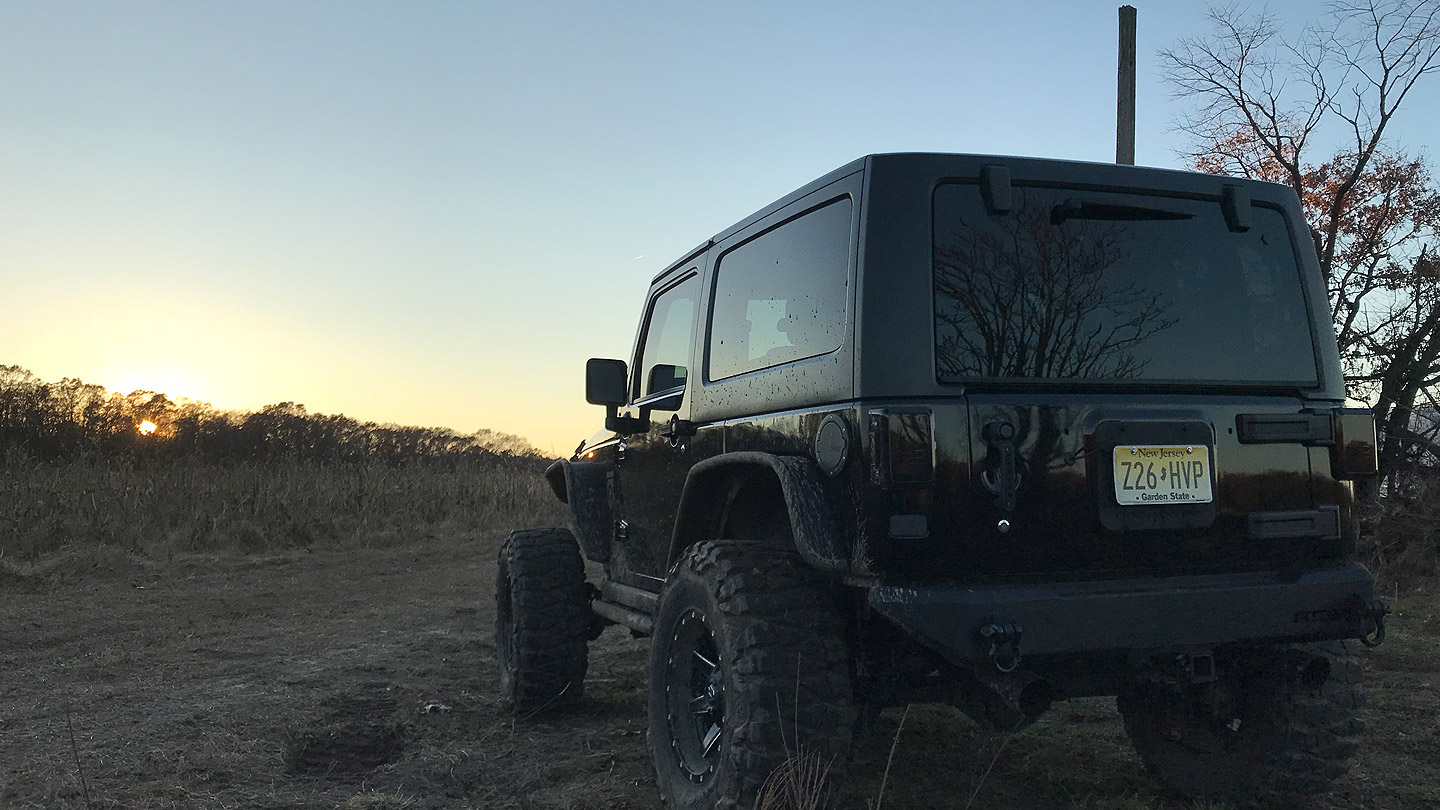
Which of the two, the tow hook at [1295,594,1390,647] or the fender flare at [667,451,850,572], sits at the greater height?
the fender flare at [667,451,850,572]

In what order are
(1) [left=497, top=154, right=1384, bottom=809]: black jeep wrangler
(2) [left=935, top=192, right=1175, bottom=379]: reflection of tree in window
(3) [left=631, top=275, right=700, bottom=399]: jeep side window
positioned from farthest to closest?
(3) [left=631, top=275, right=700, bottom=399]: jeep side window → (2) [left=935, top=192, right=1175, bottom=379]: reflection of tree in window → (1) [left=497, top=154, right=1384, bottom=809]: black jeep wrangler

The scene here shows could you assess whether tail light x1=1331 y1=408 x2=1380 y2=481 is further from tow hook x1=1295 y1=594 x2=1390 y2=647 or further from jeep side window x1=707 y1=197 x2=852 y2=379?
jeep side window x1=707 y1=197 x2=852 y2=379

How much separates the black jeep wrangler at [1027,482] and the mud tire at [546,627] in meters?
1.60

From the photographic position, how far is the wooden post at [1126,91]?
10617 mm

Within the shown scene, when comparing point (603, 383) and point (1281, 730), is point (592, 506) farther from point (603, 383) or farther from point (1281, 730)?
point (1281, 730)

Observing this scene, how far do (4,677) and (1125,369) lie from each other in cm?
625

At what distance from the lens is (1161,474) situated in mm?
2711

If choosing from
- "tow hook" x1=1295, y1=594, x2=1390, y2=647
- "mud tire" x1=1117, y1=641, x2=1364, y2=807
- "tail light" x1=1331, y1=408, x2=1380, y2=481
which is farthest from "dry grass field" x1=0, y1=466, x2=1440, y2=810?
"tail light" x1=1331, y1=408, x2=1380, y2=481

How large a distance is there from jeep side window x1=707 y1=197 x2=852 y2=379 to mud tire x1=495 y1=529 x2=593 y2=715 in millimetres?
1562

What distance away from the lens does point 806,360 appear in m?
2.97

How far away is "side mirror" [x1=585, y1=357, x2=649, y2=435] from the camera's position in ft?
14.8

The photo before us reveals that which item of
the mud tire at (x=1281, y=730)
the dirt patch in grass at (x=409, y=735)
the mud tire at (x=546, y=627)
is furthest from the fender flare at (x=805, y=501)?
the mud tire at (x=546, y=627)

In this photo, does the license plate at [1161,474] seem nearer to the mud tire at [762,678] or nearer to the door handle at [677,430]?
the mud tire at [762,678]

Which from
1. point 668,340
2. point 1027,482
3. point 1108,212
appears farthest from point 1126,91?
point 1027,482
